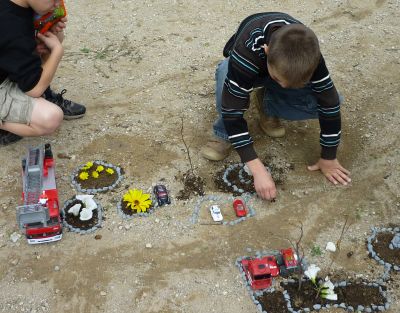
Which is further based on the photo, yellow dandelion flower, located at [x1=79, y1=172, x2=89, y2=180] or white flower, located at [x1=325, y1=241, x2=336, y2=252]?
yellow dandelion flower, located at [x1=79, y1=172, x2=89, y2=180]

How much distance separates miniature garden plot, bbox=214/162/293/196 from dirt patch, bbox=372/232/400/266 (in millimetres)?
832

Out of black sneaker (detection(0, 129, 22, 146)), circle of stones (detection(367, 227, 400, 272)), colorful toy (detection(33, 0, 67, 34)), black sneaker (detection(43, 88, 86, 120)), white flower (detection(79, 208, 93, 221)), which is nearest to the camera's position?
circle of stones (detection(367, 227, 400, 272))

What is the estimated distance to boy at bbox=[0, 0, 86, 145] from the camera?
132 inches

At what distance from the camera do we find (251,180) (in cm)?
379

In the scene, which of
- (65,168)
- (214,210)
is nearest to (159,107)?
(65,168)

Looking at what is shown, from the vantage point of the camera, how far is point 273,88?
3.82 m

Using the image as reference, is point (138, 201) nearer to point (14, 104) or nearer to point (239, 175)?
point (239, 175)

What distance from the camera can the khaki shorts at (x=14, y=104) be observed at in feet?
11.9

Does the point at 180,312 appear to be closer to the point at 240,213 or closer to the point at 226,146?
the point at 240,213

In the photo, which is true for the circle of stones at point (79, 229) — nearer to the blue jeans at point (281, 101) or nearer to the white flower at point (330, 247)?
the blue jeans at point (281, 101)

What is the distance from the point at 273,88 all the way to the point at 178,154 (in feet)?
3.09

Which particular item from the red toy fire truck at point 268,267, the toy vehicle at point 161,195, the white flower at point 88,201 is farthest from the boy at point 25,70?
the red toy fire truck at point 268,267

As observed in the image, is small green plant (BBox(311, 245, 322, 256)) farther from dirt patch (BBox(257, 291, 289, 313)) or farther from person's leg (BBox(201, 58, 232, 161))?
person's leg (BBox(201, 58, 232, 161))

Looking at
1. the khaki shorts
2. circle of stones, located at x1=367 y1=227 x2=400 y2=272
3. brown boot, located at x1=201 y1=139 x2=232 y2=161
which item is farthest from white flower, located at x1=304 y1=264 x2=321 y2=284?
the khaki shorts
